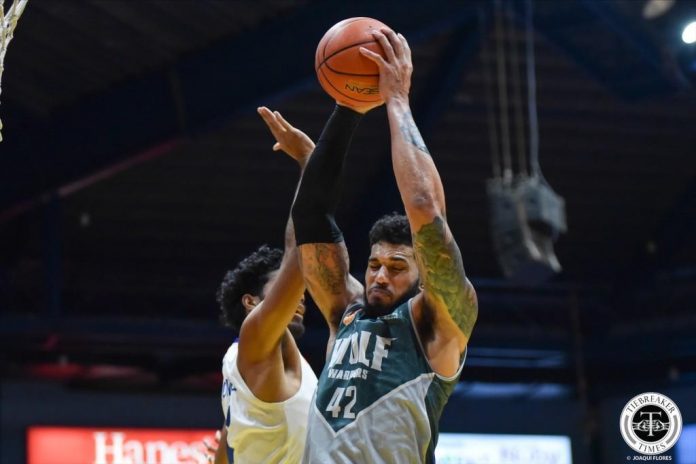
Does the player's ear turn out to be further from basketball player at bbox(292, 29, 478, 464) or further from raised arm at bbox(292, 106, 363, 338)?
basketball player at bbox(292, 29, 478, 464)

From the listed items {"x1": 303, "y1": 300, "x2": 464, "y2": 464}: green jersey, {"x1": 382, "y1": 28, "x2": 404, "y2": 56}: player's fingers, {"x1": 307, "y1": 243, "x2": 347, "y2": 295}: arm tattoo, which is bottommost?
{"x1": 303, "y1": 300, "x2": 464, "y2": 464}: green jersey

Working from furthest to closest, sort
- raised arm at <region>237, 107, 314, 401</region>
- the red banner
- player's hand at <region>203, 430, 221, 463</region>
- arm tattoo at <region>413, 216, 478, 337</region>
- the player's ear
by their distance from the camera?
the red banner, player's hand at <region>203, 430, 221, 463</region>, the player's ear, raised arm at <region>237, 107, 314, 401</region>, arm tattoo at <region>413, 216, 478, 337</region>

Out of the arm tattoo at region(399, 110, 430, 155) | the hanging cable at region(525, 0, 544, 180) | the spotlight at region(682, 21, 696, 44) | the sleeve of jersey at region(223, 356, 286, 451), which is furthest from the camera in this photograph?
the hanging cable at region(525, 0, 544, 180)

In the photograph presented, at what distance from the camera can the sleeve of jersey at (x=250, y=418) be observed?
13.1ft

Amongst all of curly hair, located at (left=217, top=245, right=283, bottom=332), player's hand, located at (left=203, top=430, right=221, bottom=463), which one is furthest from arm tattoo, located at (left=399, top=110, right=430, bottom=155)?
player's hand, located at (left=203, top=430, right=221, bottom=463)

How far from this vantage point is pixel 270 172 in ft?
35.9

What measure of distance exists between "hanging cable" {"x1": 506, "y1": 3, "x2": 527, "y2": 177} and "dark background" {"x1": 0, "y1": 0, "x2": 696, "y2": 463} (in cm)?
3

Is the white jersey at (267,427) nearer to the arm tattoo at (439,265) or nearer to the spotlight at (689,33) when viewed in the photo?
the arm tattoo at (439,265)

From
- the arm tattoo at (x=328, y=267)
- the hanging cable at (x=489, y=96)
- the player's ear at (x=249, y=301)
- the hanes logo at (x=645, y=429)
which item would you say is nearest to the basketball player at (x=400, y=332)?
the arm tattoo at (x=328, y=267)

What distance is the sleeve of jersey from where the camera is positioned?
3.99m

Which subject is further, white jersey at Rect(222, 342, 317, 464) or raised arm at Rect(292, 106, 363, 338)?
white jersey at Rect(222, 342, 317, 464)

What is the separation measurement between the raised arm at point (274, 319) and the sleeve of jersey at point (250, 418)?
36 millimetres

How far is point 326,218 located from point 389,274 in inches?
11.2

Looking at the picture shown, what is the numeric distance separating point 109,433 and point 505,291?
4508 mm
